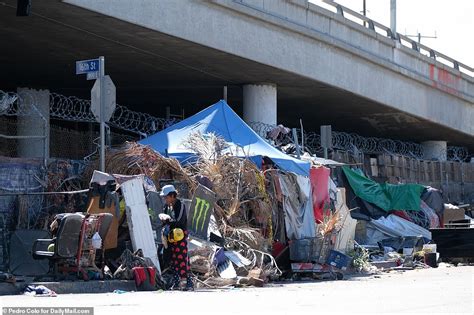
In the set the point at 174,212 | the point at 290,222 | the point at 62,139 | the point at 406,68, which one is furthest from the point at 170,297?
the point at 406,68

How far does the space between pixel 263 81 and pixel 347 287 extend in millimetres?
13968

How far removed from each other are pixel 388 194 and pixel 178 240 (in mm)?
15395

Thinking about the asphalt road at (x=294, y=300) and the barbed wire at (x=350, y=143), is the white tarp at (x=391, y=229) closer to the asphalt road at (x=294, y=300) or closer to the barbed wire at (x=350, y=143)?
the barbed wire at (x=350, y=143)

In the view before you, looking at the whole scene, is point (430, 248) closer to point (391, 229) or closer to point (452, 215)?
point (391, 229)

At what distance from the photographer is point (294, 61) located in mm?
28562

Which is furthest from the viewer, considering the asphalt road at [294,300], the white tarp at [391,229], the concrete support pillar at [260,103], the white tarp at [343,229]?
the concrete support pillar at [260,103]

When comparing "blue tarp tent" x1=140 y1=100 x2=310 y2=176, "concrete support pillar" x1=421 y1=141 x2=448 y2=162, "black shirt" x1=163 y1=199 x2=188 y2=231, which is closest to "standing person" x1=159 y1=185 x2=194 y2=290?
"black shirt" x1=163 y1=199 x2=188 y2=231

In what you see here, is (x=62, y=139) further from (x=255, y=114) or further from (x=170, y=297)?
(x=170, y=297)

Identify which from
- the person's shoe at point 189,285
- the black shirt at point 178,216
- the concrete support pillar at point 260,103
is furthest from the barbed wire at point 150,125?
the person's shoe at point 189,285

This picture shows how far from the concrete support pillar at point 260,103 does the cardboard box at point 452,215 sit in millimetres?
6412

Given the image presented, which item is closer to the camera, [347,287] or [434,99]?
[347,287]

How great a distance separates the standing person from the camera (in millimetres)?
15844

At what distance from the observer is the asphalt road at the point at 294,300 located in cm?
1219

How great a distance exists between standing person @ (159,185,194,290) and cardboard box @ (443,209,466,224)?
1704cm
